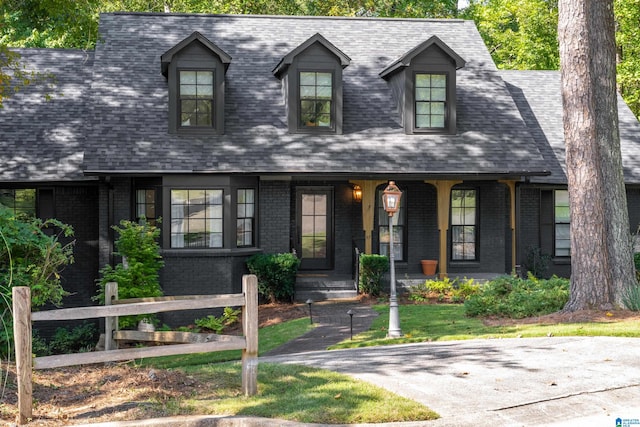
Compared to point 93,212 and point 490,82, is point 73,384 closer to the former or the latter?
point 93,212

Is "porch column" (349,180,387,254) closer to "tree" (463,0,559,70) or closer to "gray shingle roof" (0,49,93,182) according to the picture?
"gray shingle roof" (0,49,93,182)

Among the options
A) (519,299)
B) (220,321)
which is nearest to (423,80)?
(519,299)

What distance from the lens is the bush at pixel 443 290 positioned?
20.5 metres

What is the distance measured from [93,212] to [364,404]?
573 inches

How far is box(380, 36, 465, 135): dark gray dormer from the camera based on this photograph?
2219cm

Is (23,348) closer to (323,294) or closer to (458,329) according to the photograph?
(458,329)

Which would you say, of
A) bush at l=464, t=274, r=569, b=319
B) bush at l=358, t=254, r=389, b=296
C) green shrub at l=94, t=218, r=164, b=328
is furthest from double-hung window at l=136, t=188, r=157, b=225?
bush at l=464, t=274, r=569, b=319

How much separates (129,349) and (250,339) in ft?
4.22

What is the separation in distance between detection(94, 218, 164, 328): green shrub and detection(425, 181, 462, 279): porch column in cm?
735

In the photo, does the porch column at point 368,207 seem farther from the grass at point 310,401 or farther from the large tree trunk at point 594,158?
the grass at point 310,401

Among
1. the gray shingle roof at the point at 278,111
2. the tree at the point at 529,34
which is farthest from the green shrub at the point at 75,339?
the tree at the point at 529,34

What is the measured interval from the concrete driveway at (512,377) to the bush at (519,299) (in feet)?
9.54

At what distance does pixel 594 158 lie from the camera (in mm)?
15523

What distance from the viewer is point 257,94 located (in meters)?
22.5
